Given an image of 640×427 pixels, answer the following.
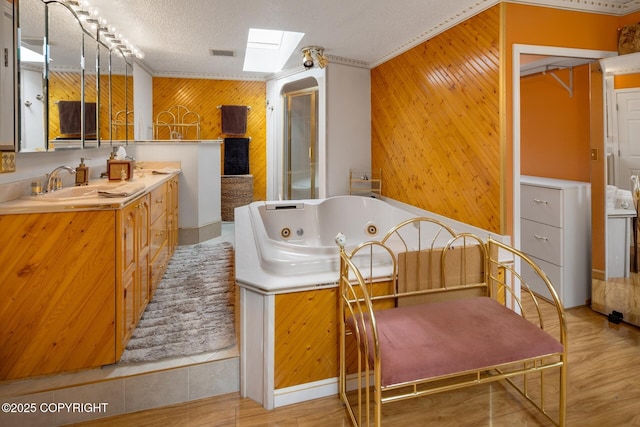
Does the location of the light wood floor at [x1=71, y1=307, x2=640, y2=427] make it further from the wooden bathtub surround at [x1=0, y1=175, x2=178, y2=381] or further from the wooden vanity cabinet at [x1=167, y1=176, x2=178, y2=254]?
the wooden vanity cabinet at [x1=167, y1=176, x2=178, y2=254]

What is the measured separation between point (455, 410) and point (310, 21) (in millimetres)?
3128

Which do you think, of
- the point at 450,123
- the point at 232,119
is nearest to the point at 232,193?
the point at 232,119

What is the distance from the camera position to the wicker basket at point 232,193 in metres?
5.93

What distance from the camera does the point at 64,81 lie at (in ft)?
8.59

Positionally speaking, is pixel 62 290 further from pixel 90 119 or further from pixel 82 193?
pixel 90 119

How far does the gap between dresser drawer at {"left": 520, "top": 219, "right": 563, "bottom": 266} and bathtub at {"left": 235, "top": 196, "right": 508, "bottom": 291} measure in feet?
2.32

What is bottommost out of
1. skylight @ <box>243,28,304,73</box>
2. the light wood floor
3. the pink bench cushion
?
the light wood floor

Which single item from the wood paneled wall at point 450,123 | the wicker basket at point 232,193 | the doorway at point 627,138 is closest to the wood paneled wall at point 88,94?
the wicker basket at point 232,193

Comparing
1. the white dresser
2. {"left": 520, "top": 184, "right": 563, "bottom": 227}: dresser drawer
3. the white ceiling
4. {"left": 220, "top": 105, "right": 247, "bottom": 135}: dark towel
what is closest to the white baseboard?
the white dresser

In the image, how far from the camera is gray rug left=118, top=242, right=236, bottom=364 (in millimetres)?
2102

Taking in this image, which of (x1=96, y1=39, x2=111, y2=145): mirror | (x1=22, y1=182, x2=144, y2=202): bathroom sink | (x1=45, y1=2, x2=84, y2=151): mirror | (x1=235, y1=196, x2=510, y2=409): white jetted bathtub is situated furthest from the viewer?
(x1=96, y1=39, x2=111, y2=145): mirror

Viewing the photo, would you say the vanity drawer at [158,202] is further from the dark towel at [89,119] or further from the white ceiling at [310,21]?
the white ceiling at [310,21]

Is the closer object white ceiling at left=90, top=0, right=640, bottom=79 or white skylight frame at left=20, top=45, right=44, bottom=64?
white skylight frame at left=20, top=45, right=44, bottom=64

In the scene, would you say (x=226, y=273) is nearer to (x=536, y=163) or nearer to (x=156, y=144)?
(x=156, y=144)
